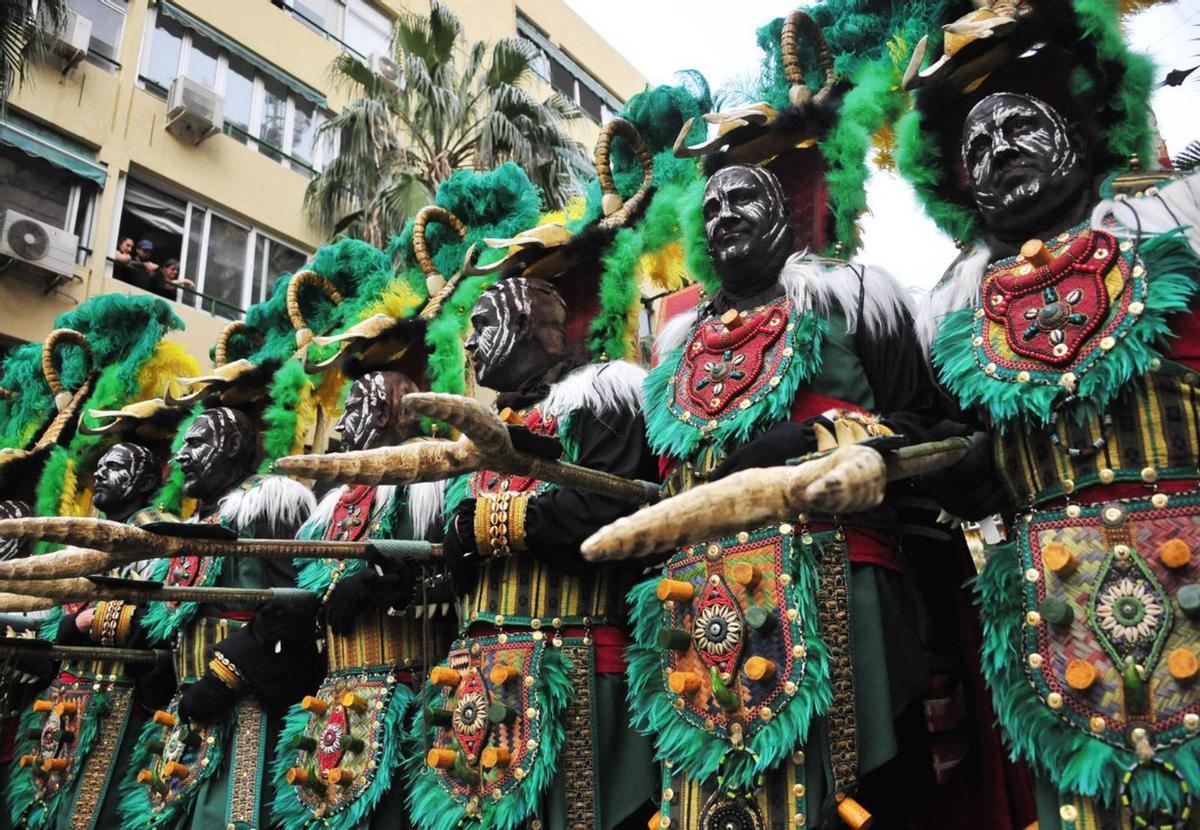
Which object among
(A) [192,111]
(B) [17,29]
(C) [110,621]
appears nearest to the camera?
(C) [110,621]

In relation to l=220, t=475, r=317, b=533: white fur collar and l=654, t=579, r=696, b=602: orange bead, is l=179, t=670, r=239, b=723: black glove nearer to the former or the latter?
l=220, t=475, r=317, b=533: white fur collar

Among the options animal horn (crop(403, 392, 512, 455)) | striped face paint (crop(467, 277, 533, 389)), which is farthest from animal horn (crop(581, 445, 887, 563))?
striped face paint (crop(467, 277, 533, 389))

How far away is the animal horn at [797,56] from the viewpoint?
159 inches

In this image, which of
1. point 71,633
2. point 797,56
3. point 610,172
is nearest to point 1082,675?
point 797,56

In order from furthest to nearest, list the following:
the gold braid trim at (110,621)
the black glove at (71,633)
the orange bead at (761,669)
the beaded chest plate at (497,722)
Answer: the black glove at (71,633)
the gold braid trim at (110,621)
the beaded chest plate at (497,722)
the orange bead at (761,669)

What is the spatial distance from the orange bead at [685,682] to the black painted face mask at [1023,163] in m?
1.58

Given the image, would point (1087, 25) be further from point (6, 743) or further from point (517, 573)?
point (6, 743)

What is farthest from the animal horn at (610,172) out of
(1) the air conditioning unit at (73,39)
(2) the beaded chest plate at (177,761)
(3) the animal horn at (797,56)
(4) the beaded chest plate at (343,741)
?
(1) the air conditioning unit at (73,39)

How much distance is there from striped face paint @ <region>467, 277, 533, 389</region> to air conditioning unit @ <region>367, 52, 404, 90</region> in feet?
33.7

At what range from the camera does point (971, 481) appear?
9.41 feet

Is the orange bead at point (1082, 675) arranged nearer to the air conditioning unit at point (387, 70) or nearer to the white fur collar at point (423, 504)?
the white fur collar at point (423, 504)

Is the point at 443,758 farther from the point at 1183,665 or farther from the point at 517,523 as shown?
the point at 1183,665

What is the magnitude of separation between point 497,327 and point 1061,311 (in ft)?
7.62

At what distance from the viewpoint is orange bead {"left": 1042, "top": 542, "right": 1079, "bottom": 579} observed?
2.55 meters
